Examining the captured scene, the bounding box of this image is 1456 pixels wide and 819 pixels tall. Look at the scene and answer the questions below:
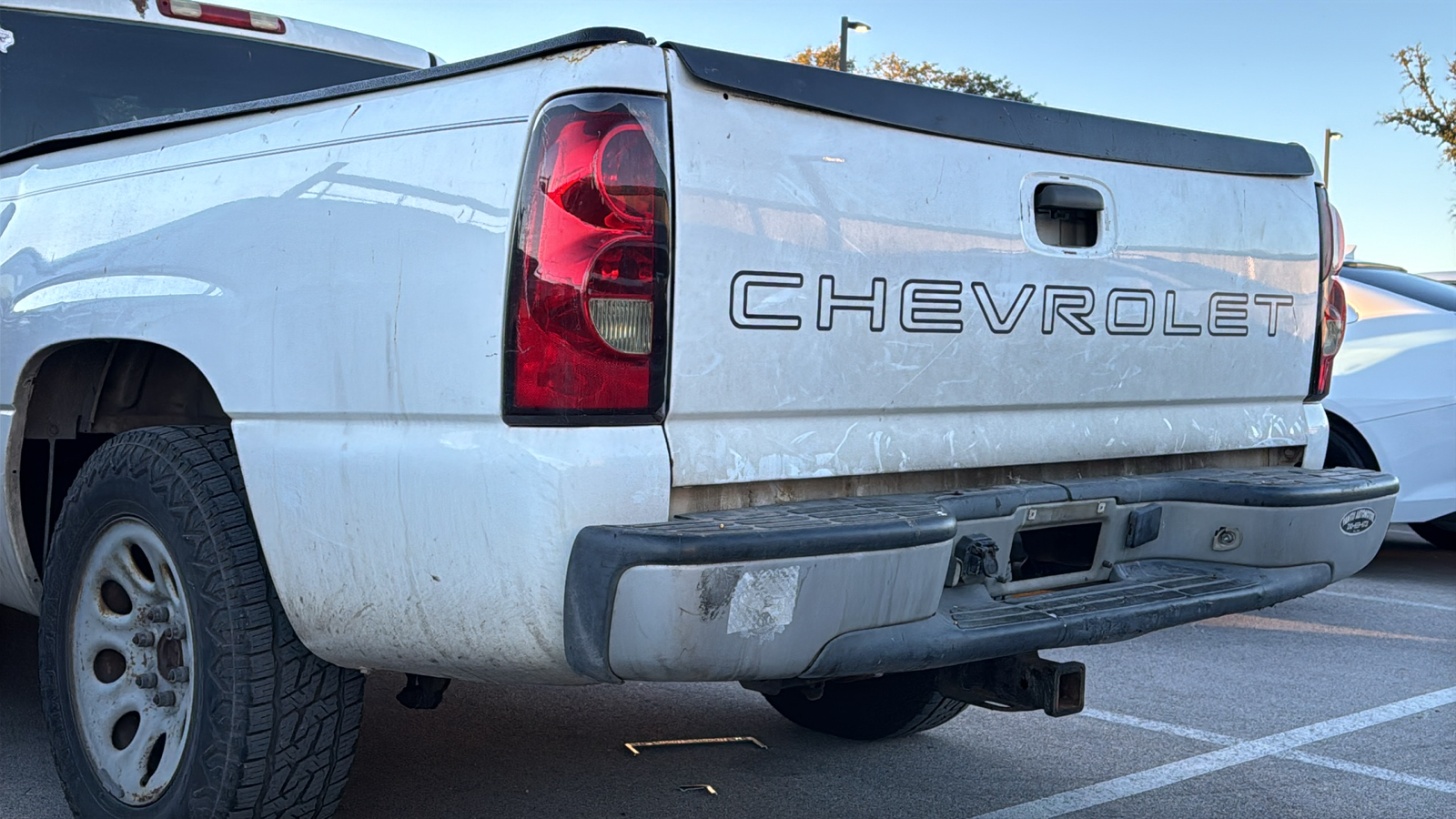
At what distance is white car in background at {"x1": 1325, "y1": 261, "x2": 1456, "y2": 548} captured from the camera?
664 centimetres

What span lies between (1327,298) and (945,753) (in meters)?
1.57

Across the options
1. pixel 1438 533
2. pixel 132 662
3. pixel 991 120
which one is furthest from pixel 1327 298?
pixel 1438 533

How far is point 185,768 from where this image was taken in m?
2.72

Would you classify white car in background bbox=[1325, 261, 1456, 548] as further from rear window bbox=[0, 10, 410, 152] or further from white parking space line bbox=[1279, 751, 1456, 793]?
rear window bbox=[0, 10, 410, 152]

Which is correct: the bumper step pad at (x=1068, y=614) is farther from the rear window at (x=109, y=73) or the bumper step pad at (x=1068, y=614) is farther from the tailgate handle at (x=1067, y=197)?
the rear window at (x=109, y=73)

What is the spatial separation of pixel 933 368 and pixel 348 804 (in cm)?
176

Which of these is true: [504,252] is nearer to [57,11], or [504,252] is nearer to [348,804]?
[348,804]

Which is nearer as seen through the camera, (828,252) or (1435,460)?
(828,252)

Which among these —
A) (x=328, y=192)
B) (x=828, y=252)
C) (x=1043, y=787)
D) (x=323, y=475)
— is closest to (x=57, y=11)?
(x=328, y=192)

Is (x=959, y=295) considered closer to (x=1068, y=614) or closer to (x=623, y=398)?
(x=1068, y=614)

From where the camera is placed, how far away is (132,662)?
2953 millimetres

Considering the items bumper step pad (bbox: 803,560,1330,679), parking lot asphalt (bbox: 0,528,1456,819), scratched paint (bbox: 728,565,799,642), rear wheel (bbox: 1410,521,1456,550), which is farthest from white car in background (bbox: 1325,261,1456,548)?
scratched paint (bbox: 728,565,799,642)

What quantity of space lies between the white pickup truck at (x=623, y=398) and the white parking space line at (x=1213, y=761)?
54 cm

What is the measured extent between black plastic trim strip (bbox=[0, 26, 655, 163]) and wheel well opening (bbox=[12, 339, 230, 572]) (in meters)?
0.48
